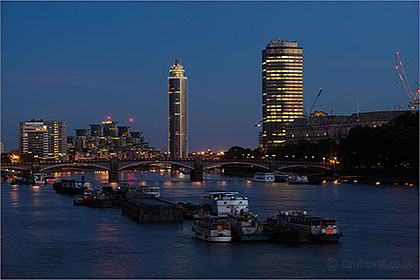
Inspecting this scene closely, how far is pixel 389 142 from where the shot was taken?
137750 millimetres

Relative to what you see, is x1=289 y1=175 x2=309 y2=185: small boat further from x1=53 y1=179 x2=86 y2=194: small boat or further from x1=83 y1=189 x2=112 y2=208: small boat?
x1=83 y1=189 x2=112 y2=208: small boat

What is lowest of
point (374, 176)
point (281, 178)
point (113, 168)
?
point (281, 178)

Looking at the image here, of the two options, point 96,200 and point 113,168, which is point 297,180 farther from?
point 96,200

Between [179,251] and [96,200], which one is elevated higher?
[96,200]

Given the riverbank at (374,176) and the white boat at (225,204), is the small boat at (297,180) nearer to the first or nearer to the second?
the riverbank at (374,176)

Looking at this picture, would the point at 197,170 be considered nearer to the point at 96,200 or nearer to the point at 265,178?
the point at 265,178

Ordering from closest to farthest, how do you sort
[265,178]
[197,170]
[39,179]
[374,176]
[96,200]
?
1. [96,200]
2. [374,176]
3. [39,179]
4. [265,178]
5. [197,170]

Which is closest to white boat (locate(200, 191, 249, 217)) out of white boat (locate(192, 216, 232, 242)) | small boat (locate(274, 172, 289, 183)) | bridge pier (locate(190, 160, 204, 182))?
white boat (locate(192, 216, 232, 242))

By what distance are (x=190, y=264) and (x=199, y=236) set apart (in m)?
9.09

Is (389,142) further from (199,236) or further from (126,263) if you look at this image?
(126,263)

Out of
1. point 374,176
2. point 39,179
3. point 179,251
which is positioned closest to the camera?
point 179,251

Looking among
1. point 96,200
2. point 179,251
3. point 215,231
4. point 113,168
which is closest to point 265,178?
point 113,168

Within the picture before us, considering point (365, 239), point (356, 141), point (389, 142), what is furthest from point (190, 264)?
point (356, 141)

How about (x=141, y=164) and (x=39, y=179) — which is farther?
(x=141, y=164)
